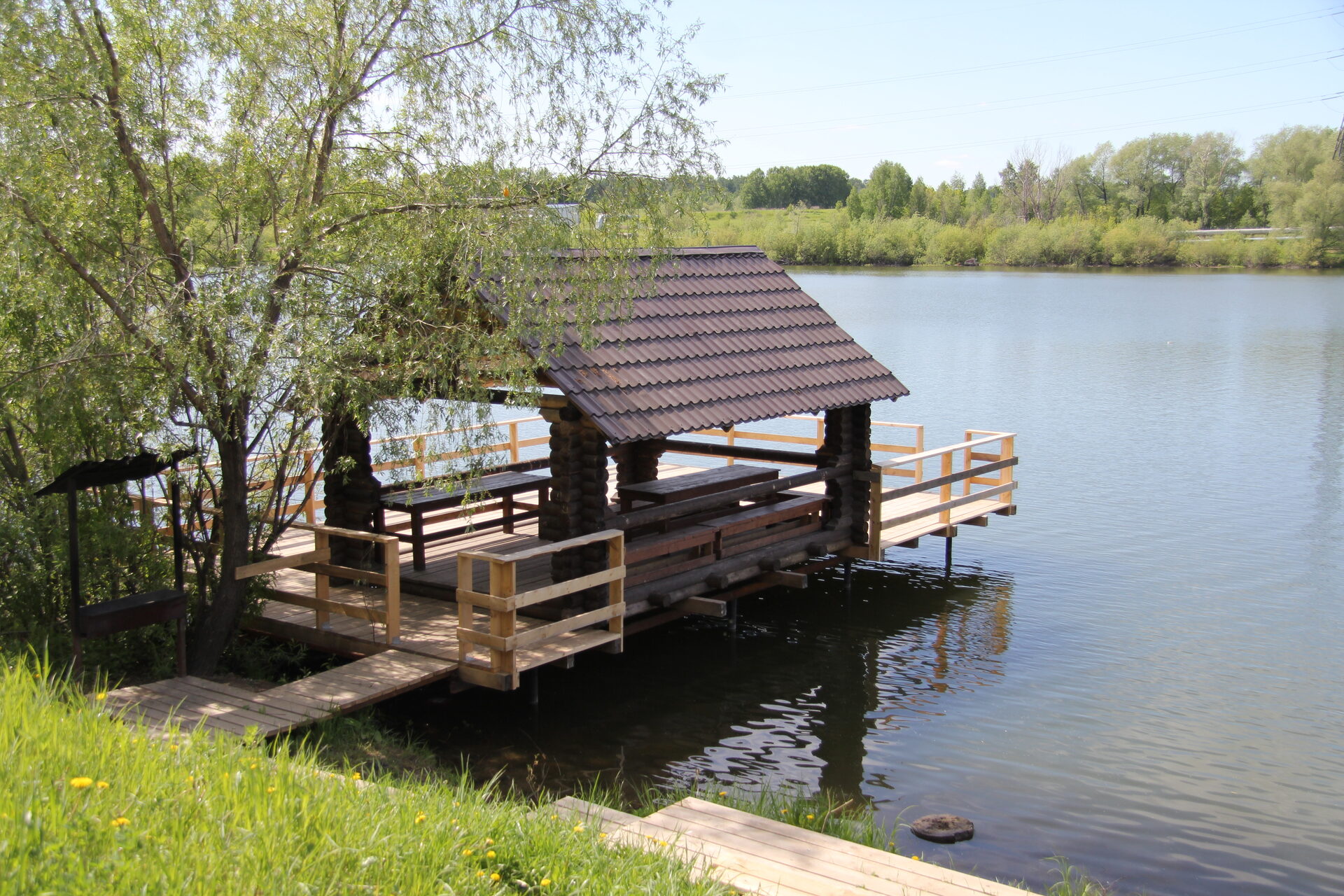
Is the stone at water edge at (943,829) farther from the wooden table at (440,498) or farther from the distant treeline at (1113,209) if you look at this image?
the distant treeline at (1113,209)

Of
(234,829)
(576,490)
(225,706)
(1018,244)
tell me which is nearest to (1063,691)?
(576,490)

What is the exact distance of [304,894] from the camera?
4.00m

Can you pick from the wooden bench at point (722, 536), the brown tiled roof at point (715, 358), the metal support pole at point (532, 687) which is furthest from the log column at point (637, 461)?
the metal support pole at point (532, 687)

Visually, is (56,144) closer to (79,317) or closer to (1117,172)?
(79,317)

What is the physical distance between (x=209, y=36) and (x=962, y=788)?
802 cm

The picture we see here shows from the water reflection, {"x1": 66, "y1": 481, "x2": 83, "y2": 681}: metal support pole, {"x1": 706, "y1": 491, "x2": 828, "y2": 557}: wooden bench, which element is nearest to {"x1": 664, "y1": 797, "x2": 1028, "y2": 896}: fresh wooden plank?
the water reflection

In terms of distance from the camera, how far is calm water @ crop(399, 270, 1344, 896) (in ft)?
27.8

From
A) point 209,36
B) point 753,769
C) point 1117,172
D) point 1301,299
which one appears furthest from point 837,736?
point 1117,172

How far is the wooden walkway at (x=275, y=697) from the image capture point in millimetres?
7484

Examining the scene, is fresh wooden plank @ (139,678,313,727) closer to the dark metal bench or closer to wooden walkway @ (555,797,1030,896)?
the dark metal bench

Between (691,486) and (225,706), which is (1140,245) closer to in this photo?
(691,486)

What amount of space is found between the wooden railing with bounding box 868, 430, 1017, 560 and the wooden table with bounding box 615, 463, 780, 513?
4.44 feet

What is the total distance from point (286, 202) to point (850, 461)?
6839 mm

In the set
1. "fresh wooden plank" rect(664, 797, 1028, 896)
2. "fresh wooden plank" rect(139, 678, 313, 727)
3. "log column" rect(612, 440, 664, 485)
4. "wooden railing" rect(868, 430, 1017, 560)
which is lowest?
Result: "fresh wooden plank" rect(664, 797, 1028, 896)
